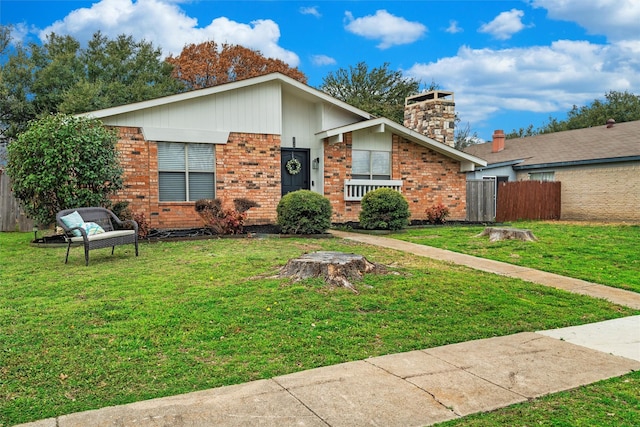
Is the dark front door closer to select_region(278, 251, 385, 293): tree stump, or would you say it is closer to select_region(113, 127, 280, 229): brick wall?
select_region(113, 127, 280, 229): brick wall

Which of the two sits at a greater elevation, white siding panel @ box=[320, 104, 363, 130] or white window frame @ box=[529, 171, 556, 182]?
white siding panel @ box=[320, 104, 363, 130]

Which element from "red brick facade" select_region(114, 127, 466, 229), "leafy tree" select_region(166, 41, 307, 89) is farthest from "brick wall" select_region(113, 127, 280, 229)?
"leafy tree" select_region(166, 41, 307, 89)

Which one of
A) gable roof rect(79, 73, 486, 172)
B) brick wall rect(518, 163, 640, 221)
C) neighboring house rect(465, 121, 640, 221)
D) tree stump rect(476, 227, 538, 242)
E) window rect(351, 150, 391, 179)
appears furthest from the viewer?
neighboring house rect(465, 121, 640, 221)

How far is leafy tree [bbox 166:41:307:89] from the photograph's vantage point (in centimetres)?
3275

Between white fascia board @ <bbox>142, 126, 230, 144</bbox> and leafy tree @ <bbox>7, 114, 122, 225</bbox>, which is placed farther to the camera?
white fascia board @ <bbox>142, 126, 230, 144</bbox>

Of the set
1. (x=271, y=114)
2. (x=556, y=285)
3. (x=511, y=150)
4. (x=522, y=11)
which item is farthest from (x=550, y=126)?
(x=556, y=285)

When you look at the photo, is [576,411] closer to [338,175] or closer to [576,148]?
[338,175]

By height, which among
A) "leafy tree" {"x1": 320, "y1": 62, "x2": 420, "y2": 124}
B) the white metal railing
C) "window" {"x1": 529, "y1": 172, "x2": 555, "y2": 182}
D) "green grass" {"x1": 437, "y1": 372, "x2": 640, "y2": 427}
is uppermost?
"leafy tree" {"x1": 320, "y1": 62, "x2": 420, "y2": 124}

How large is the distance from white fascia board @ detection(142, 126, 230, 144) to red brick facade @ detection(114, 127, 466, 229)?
16cm

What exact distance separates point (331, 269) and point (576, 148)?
20.5m

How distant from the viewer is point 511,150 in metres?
27.0

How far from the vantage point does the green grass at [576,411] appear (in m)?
3.14

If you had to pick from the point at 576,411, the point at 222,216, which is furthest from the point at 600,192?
the point at 576,411

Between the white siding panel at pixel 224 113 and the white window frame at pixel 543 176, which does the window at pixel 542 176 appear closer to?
the white window frame at pixel 543 176
